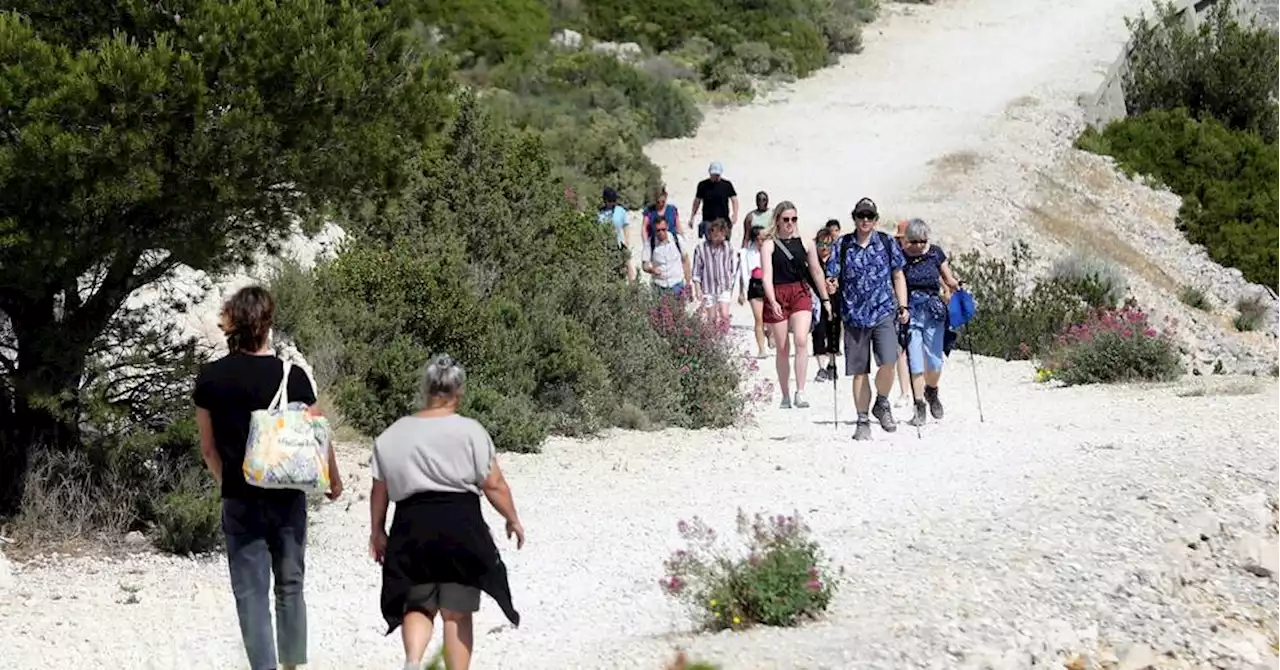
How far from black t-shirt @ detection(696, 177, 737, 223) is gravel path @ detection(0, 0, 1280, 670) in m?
4.49

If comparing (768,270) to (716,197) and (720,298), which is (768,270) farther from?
(716,197)

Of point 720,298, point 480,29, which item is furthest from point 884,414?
point 480,29

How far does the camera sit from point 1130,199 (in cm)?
3291

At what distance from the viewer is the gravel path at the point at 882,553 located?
25.8ft

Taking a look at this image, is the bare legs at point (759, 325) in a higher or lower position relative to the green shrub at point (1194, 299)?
lower

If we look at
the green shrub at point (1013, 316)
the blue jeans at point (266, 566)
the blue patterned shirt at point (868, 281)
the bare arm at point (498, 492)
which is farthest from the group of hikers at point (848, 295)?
the blue jeans at point (266, 566)

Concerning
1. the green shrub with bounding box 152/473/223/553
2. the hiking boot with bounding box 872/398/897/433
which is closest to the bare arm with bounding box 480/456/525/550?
the green shrub with bounding box 152/473/223/553

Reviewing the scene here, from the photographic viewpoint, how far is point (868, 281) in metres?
12.5

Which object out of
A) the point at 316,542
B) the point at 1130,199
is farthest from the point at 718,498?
the point at 1130,199

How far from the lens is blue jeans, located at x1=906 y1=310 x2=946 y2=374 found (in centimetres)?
1327

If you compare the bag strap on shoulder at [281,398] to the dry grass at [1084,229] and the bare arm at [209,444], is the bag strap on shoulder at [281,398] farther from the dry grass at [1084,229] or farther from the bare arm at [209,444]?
the dry grass at [1084,229]

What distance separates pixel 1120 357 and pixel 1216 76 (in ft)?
76.1

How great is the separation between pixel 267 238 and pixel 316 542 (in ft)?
5.76

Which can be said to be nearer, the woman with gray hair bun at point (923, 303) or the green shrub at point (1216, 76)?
the woman with gray hair bun at point (923, 303)
